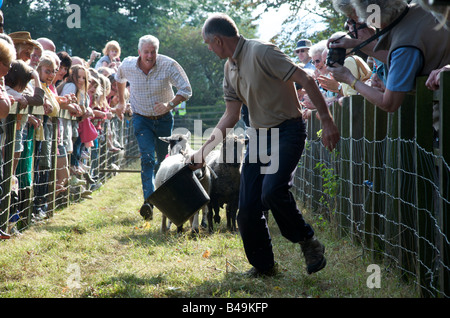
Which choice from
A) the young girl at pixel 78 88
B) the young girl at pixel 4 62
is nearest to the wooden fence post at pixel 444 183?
the young girl at pixel 4 62

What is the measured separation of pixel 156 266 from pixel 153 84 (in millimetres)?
4138

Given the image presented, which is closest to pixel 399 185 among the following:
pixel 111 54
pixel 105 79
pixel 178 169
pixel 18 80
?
pixel 178 169

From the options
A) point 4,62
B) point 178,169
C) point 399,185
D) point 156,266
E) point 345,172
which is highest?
point 4,62

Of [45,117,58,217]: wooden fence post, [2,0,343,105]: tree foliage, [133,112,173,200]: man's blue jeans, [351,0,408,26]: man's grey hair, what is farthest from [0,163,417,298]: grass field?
[2,0,343,105]: tree foliage

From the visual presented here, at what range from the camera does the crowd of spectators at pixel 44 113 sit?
619cm

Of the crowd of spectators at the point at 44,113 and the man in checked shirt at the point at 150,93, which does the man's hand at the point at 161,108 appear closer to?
the man in checked shirt at the point at 150,93

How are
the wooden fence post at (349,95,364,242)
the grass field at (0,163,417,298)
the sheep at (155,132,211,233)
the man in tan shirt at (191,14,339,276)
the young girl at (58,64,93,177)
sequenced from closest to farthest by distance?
the grass field at (0,163,417,298)
the man in tan shirt at (191,14,339,276)
the wooden fence post at (349,95,364,242)
the sheep at (155,132,211,233)
the young girl at (58,64,93,177)

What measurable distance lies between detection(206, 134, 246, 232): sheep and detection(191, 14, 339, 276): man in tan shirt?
2.77 m

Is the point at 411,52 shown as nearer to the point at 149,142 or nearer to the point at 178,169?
the point at 178,169

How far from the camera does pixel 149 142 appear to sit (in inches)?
351

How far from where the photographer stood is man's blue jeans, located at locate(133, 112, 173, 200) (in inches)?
347

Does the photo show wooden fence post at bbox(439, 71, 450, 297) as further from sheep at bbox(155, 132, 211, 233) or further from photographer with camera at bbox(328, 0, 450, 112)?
sheep at bbox(155, 132, 211, 233)

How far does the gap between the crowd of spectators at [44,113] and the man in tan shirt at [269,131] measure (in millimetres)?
Result: 1913

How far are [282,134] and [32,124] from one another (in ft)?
12.2
